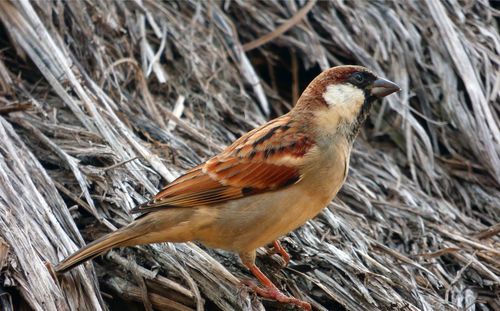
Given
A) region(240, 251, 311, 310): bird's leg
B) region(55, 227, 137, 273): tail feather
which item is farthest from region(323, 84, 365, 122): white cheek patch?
region(55, 227, 137, 273): tail feather

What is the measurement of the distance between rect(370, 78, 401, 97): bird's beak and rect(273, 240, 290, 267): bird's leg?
2.55 ft

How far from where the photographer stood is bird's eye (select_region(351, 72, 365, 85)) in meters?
3.75

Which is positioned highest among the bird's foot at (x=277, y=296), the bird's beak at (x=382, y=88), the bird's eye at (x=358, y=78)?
the bird's eye at (x=358, y=78)

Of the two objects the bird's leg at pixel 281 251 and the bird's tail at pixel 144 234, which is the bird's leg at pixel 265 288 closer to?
the bird's leg at pixel 281 251

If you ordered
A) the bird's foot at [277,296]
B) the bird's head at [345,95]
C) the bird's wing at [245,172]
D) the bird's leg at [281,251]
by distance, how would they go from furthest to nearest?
the bird's head at [345,95] → the bird's leg at [281,251] → the bird's wing at [245,172] → the bird's foot at [277,296]

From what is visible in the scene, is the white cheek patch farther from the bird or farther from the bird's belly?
the bird's belly

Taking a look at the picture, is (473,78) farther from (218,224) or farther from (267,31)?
(218,224)

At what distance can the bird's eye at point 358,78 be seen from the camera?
12.3 ft

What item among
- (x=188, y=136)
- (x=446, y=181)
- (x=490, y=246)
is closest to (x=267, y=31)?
(x=188, y=136)

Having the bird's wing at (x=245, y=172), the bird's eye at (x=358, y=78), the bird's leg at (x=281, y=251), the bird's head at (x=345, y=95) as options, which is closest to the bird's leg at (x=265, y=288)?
the bird's leg at (x=281, y=251)

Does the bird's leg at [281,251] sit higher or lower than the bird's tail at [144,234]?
lower

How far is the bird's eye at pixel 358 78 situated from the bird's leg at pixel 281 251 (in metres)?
0.78

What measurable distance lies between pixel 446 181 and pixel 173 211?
1616 mm

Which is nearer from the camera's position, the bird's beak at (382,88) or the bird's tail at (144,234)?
the bird's tail at (144,234)
